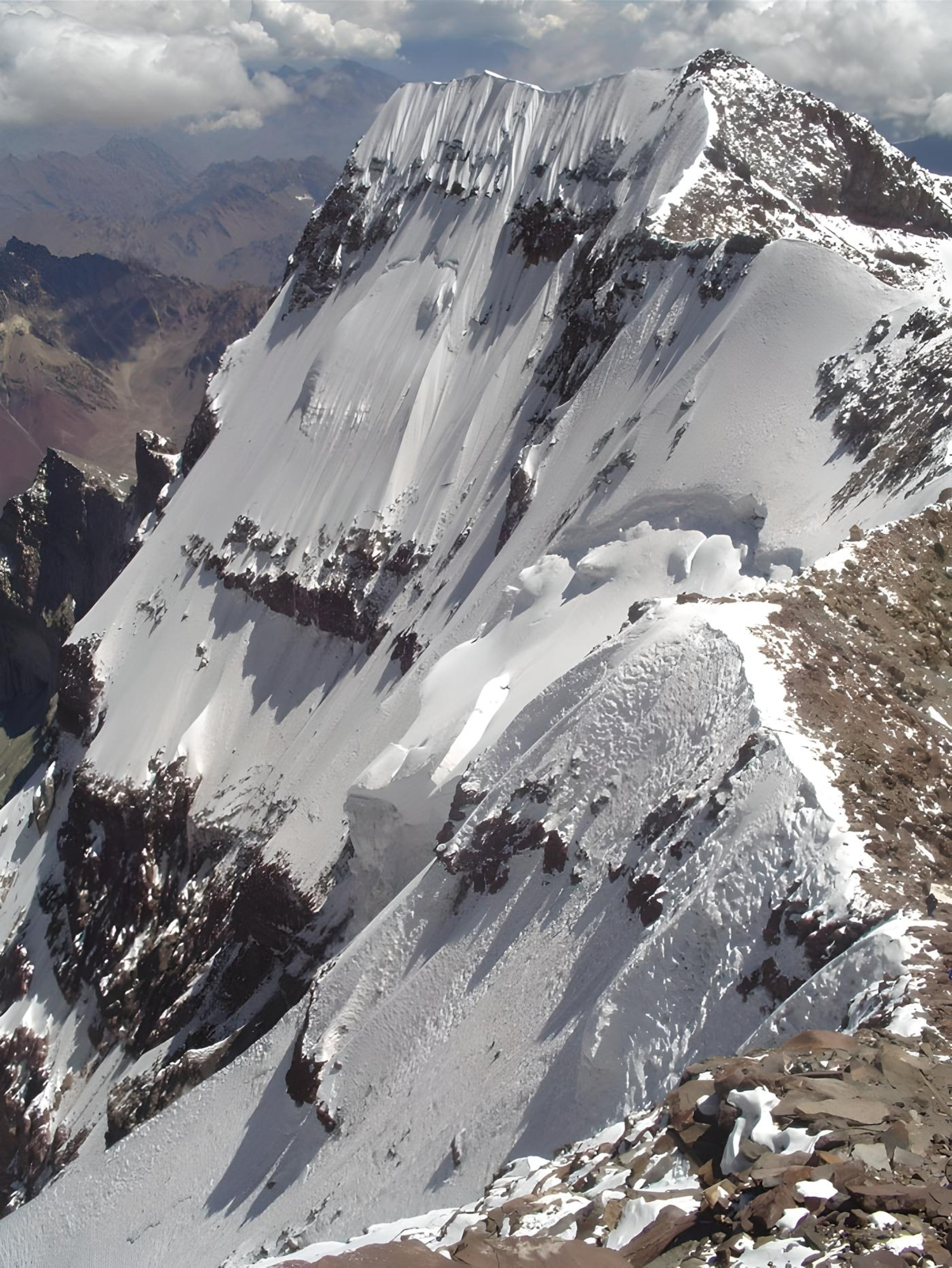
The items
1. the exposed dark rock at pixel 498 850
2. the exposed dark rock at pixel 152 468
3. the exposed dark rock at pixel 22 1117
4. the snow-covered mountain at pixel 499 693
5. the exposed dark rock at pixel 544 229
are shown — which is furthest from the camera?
the exposed dark rock at pixel 152 468

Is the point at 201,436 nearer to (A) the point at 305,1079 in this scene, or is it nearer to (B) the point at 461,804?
→ (B) the point at 461,804

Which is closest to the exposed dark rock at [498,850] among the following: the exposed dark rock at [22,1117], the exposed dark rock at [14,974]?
the exposed dark rock at [22,1117]

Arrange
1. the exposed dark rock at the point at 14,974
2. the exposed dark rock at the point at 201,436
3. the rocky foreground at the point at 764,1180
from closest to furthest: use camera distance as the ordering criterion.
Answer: the rocky foreground at the point at 764,1180, the exposed dark rock at the point at 14,974, the exposed dark rock at the point at 201,436

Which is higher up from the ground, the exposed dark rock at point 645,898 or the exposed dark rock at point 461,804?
the exposed dark rock at point 461,804

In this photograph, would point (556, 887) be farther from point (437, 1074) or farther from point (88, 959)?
point (88, 959)

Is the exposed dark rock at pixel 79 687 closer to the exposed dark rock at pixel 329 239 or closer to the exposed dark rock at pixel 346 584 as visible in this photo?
the exposed dark rock at pixel 346 584

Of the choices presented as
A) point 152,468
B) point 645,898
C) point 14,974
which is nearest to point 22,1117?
point 14,974

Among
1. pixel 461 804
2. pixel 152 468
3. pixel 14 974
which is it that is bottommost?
pixel 461 804

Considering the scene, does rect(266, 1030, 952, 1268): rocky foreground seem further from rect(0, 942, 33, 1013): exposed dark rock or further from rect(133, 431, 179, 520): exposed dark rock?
rect(133, 431, 179, 520): exposed dark rock

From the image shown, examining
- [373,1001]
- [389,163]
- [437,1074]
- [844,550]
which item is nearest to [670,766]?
[844,550]
